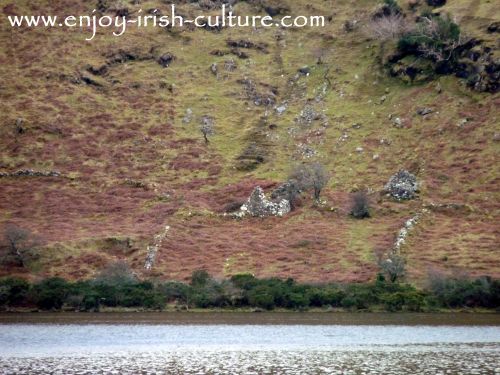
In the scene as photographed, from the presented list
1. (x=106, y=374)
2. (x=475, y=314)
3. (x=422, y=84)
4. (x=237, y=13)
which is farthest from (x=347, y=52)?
(x=106, y=374)

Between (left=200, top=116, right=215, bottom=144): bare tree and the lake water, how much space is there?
216ft

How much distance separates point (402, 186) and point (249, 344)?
204ft

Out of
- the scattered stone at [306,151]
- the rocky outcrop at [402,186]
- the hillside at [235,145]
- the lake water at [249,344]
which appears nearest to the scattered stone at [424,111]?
the hillside at [235,145]

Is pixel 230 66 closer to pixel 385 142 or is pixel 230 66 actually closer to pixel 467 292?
pixel 385 142

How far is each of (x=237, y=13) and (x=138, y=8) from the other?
2304cm

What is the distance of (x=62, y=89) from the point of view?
519 ft

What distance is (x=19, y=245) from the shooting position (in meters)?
102

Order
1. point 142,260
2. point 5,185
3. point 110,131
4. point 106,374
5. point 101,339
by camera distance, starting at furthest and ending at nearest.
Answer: point 110,131, point 5,185, point 142,260, point 101,339, point 106,374

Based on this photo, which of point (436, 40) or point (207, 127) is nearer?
point (436, 40)

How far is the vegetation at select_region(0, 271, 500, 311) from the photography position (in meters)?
85.7

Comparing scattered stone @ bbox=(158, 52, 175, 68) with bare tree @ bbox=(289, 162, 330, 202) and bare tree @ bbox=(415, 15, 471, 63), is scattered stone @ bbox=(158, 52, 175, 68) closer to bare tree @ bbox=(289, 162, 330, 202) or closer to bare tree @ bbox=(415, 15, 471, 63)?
bare tree @ bbox=(415, 15, 471, 63)

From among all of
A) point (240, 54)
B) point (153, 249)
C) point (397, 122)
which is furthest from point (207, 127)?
point (153, 249)

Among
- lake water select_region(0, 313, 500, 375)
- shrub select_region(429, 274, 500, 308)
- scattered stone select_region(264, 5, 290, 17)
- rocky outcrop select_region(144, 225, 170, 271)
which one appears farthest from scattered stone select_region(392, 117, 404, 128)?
lake water select_region(0, 313, 500, 375)

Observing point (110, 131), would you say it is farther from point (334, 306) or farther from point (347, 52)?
point (334, 306)
